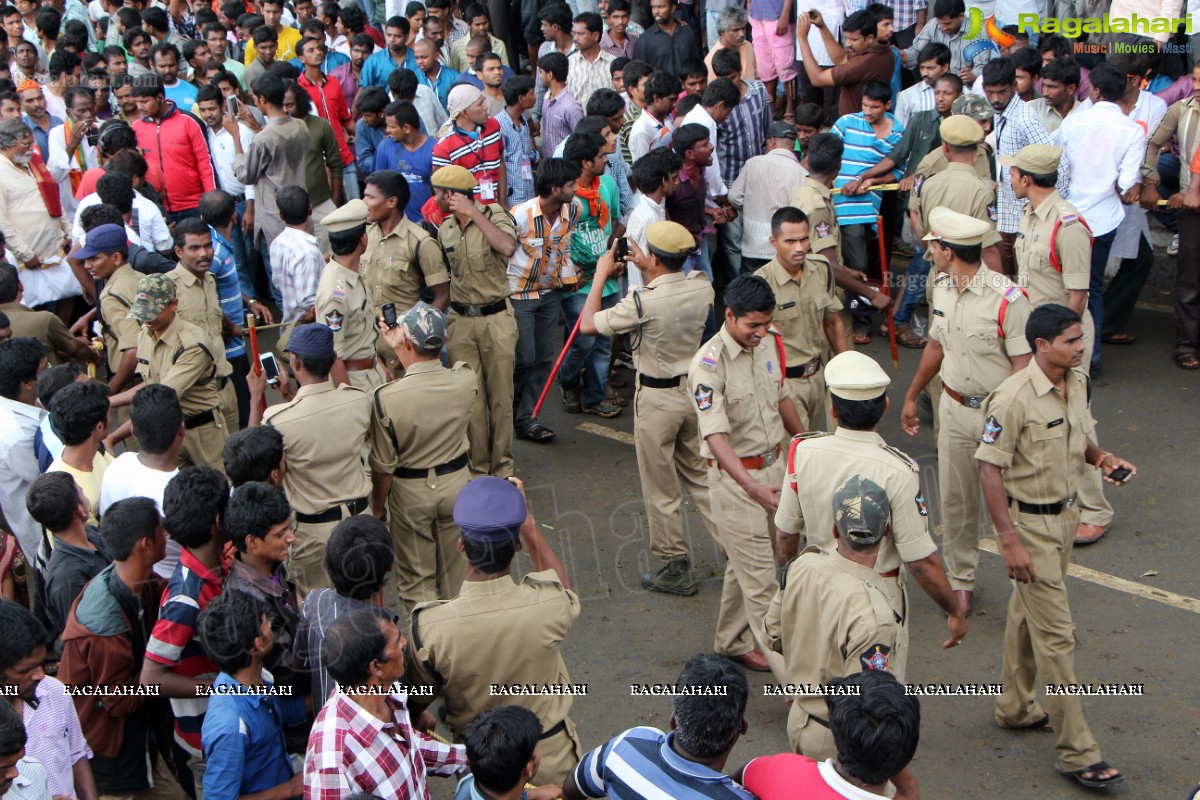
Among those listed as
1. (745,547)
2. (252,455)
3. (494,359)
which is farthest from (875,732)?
(494,359)

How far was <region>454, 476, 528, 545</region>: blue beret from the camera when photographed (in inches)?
159

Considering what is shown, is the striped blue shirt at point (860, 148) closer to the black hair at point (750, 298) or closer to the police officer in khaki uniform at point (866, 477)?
the black hair at point (750, 298)

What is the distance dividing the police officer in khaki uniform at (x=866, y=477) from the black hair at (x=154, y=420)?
2.58m

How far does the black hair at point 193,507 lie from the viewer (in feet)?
14.0

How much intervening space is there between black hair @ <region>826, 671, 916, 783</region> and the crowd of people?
0.01 meters

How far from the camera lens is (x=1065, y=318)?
489 cm

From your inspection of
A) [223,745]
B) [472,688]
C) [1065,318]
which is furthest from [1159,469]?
[223,745]

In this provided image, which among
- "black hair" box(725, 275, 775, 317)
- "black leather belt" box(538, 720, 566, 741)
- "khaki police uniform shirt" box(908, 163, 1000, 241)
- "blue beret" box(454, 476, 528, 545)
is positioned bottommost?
"black leather belt" box(538, 720, 566, 741)

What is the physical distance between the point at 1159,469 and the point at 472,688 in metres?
5.34

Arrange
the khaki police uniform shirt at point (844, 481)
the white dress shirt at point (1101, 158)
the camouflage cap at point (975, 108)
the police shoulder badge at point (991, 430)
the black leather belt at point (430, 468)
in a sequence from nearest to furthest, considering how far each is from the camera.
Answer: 1. the khaki police uniform shirt at point (844, 481)
2. the police shoulder badge at point (991, 430)
3. the black leather belt at point (430, 468)
4. the white dress shirt at point (1101, 158)
5. the camouflage cap at point (975, 108)

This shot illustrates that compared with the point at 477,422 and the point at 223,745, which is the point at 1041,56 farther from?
the point at 223,745

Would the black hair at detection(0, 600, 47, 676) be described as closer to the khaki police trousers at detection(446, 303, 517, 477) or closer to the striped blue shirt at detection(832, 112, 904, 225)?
the khaki police trousers at detection(446, 303, 517, 477)

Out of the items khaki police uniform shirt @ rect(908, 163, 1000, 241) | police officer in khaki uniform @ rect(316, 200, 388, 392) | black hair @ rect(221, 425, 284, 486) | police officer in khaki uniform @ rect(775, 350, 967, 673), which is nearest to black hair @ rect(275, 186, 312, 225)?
police officer in khaki uniform @ rect(316, 200, 388, 392)

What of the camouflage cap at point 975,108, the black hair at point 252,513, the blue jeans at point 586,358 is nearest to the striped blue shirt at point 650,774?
the black hair at point 252,513
